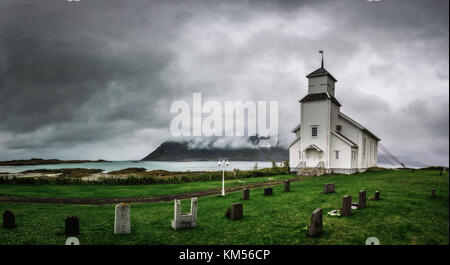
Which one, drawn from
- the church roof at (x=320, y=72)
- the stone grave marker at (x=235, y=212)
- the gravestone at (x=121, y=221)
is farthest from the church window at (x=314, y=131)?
the gravestone at (x=121, y=221)

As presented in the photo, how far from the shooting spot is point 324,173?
33.5m

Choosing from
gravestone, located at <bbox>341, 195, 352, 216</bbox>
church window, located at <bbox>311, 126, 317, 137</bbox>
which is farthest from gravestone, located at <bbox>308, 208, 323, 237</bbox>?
church window, located at <bbox>311, 126, 317, 137</bbox>

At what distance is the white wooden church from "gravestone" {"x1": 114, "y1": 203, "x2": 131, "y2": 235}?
2763 cm

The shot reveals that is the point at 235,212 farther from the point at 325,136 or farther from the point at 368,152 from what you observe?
the point at 368,152

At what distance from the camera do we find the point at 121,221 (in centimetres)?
949

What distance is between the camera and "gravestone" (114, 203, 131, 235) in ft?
31.0

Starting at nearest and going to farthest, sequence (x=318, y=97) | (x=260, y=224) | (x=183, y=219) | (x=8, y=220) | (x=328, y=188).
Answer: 1. (x=8, y=220)
2. (x=183, y=219)
3. (x=260, y=224)
4. (x=328, y=188)
5. (x=318, y=97)

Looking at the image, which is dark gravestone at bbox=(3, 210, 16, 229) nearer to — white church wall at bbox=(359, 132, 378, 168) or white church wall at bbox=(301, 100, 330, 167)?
white church wall at bbox=(301, 100, 330, 167)

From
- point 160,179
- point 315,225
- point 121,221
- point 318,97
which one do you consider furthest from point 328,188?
point 318,97

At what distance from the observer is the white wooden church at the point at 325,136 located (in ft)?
112

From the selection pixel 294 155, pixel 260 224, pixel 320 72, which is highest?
pixel 320 72

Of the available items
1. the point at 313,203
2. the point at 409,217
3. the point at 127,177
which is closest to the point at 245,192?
the point at 313,203

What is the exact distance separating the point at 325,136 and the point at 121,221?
30.3m
